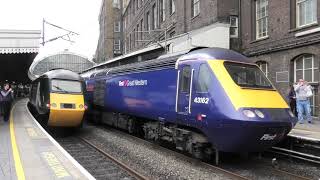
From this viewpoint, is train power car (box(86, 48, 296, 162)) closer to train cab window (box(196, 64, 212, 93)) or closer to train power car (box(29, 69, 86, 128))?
train cab window (box(196, 64, 212, 93))

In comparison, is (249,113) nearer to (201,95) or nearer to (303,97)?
(201,95)

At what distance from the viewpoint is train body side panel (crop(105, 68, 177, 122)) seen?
12.9 meters

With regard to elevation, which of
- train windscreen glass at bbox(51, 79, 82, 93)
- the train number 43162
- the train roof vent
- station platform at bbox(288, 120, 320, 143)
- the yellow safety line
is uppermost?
the train roof vent

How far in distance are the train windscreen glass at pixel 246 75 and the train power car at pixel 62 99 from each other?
8.13 meters

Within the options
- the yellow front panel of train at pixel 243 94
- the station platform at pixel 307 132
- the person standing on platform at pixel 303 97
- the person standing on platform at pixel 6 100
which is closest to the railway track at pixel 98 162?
the yellow front panel of train at pixel 243 94

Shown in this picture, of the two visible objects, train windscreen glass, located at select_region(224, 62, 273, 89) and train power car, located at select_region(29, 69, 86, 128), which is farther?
train power car, located at select_region(29, 69, 86, 128)

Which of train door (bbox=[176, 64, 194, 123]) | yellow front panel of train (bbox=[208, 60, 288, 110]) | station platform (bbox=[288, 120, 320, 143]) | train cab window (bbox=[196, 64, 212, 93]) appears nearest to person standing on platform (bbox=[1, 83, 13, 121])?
train door (bbox=[176, 64, 194, 123])

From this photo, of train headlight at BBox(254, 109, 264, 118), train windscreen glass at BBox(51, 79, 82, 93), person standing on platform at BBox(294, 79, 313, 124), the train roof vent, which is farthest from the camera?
train windscreen glass at BBox(51, 79, 82, 93)

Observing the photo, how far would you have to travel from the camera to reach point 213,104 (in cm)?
1063

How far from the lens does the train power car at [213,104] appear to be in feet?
33.8

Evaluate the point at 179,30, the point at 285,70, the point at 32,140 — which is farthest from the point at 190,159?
the point at 179,30

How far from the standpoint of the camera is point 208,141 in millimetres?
11117

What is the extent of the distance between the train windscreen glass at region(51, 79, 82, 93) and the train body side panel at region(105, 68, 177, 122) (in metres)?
1.45

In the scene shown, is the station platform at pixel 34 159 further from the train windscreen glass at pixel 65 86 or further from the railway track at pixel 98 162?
the train windscreen glass at pixel 65 86
